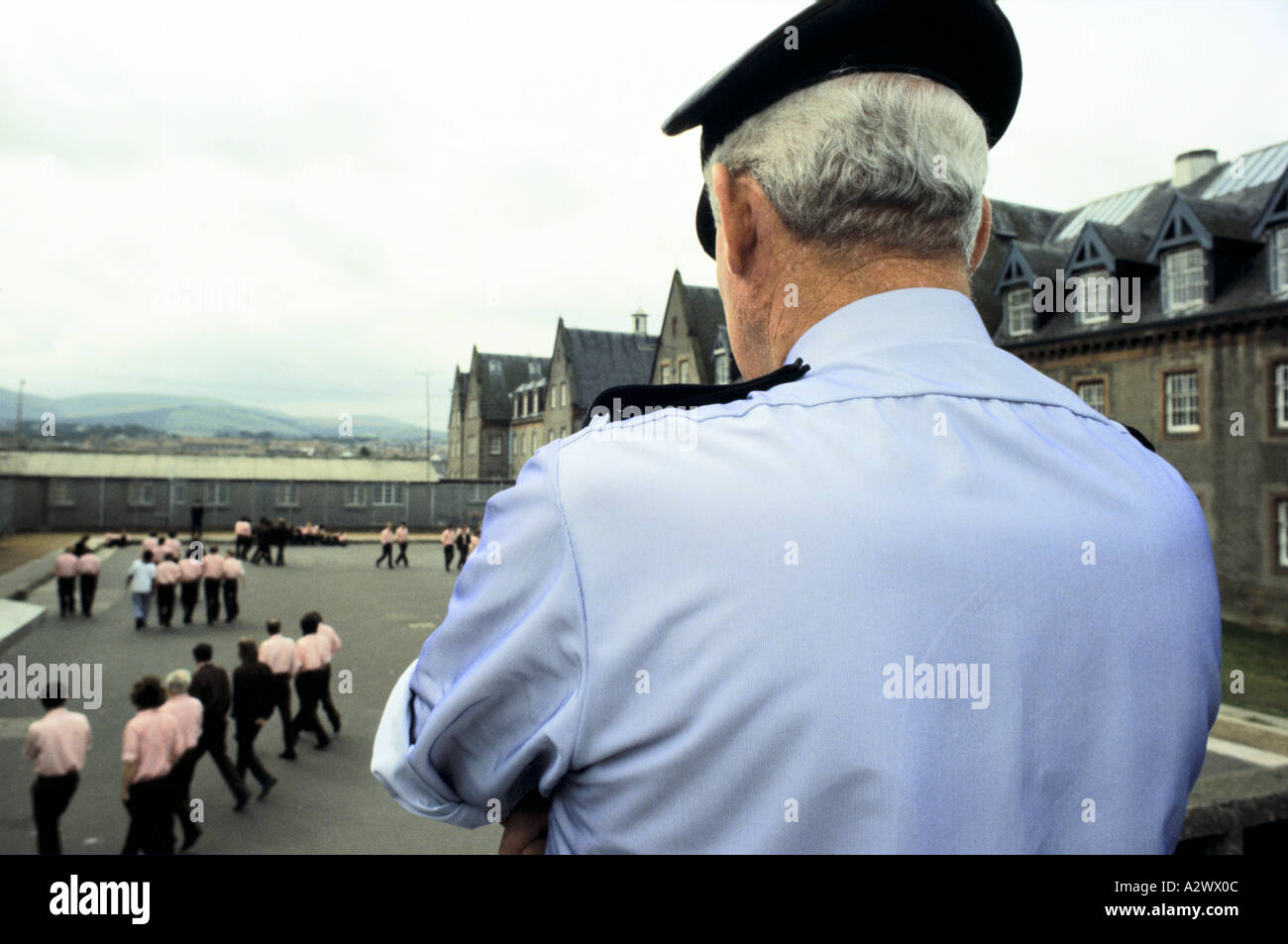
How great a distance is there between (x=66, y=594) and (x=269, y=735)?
1410 centimetres

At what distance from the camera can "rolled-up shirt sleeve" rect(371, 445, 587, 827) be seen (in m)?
0.97

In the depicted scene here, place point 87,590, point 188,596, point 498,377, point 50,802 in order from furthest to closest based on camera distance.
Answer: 1. point 498,377
2. point 87,590
3. point 188,596
4. point 50,802

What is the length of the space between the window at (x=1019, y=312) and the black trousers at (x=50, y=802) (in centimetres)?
2833

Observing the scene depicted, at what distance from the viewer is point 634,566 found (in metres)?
→ 0.94

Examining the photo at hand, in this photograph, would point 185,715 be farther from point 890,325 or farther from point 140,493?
point 140,493

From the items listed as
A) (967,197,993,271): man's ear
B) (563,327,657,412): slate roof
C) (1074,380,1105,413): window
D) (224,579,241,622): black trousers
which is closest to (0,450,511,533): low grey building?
(563,327,657,412): slate roof

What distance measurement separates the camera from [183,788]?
9344 mm

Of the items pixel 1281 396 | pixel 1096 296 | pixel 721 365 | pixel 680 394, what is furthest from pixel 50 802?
pixel 721 365

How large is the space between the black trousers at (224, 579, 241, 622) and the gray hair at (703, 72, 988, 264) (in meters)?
24.9
